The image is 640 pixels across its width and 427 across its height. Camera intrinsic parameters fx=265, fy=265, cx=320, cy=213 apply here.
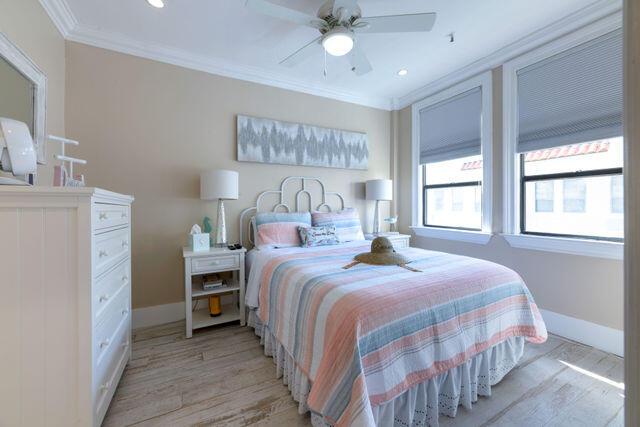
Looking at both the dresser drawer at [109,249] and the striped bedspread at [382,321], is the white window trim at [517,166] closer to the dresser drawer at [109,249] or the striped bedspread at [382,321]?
the striped bedspread at [382,321]

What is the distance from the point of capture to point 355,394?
1.08m

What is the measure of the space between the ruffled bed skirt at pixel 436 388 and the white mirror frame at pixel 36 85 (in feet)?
7.03

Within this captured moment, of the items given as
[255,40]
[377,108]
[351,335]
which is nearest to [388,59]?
[377,108]

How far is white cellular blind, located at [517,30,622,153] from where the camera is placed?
2025mm

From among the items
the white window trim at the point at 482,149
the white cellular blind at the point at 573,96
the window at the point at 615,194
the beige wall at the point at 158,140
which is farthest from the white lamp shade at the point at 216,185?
the window at the point at 615,194

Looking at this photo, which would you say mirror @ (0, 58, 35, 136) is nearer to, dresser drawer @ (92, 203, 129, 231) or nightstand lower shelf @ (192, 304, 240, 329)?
dresser drawer @ (92, 203, 129, 231)

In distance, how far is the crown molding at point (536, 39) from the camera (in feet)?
6.60

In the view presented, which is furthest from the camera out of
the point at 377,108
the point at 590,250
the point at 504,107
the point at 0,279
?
the point at 377,108

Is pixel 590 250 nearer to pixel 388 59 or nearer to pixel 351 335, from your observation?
pixel 351 335

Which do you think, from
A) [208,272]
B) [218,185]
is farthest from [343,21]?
[208,272]

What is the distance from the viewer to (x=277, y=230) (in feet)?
8.79

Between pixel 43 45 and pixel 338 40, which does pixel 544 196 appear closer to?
pixel 338 40

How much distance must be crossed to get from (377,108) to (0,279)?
13.0ft

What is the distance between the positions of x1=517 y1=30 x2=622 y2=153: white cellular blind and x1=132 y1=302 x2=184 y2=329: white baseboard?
3.76 meters
